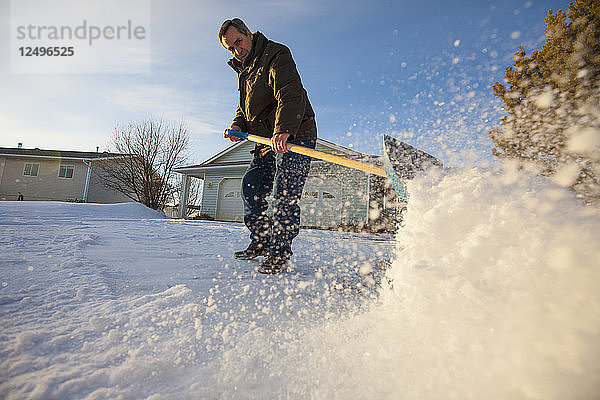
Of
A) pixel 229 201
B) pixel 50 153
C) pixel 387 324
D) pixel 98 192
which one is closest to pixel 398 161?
pixel 387 324

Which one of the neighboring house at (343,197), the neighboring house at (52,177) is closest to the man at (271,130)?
the neighboring house at (343,197)

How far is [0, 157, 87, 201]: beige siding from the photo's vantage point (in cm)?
1823

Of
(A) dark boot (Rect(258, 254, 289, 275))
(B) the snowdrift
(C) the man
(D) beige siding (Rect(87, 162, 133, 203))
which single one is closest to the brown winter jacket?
(C) the man

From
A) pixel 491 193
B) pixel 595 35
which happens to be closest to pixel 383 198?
pixel 595 35

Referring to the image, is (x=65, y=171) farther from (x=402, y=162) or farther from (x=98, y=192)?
(x=402, y=162)

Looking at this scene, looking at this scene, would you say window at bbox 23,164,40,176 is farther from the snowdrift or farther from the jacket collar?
the jacket collar

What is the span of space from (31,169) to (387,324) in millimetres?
25821

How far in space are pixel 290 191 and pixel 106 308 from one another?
1.32 m

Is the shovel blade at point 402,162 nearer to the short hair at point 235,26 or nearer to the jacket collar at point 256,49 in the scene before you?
the jacket collar at point 256,49

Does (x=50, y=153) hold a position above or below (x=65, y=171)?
above

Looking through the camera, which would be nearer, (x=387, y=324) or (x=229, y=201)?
(x=387, y=324)

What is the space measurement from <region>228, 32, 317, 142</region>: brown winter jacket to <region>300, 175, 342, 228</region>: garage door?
821cm

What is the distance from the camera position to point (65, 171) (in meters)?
18.6

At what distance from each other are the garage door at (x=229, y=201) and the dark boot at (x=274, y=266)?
34.9ft
